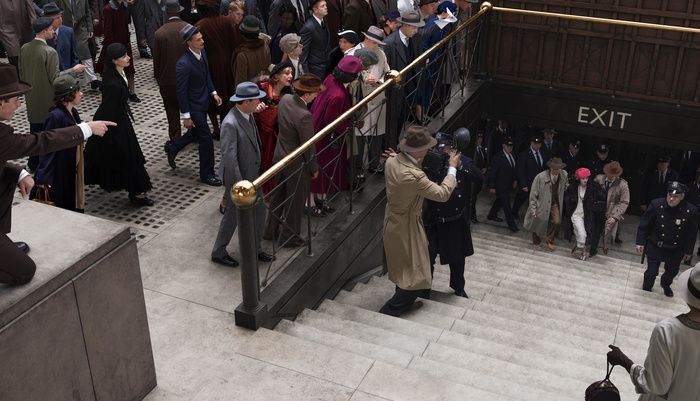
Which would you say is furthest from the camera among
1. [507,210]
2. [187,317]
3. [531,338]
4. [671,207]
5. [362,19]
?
[507,210]

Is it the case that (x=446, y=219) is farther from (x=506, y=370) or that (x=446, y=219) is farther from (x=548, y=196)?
(x=548, y=196)

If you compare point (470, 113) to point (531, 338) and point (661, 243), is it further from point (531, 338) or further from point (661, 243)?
point (531, 338)

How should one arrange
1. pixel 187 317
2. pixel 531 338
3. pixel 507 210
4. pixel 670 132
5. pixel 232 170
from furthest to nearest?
pixel 507 210 → pixel 670 132 → pixel 531 338 → pixel 232 170 → pixel 187 317

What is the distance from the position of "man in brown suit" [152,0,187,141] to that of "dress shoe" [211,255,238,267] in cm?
261

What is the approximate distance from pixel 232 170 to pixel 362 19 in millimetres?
4542

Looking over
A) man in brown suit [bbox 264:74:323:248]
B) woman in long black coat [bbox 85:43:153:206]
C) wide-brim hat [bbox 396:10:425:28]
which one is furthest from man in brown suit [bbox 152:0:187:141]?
wide-brim hat [bbox 396:10:425:28]

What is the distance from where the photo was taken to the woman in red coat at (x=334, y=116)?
266 inches

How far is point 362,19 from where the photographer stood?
9.88 m

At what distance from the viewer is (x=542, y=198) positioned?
10992 millimetres

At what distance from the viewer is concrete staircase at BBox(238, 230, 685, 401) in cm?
490

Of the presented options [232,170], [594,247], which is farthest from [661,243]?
[232,170]

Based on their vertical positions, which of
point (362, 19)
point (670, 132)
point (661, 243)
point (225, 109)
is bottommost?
point (661, 243)

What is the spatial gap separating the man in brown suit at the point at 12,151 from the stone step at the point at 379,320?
315cm

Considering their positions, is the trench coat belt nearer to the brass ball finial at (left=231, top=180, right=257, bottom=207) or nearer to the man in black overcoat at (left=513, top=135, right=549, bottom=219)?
the brass ball finial at (left=231, top=180, right=257, bottom=207)
